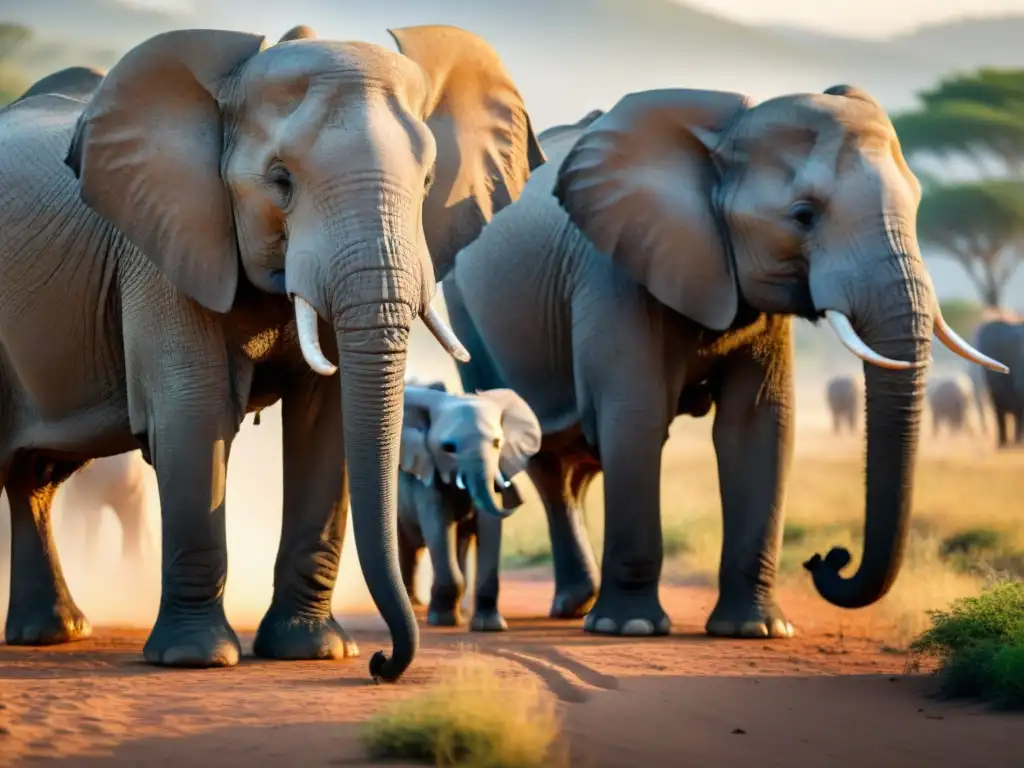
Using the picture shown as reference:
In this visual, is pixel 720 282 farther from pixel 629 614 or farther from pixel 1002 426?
pixel 1002 426

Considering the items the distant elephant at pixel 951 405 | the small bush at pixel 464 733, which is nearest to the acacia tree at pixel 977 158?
the distant elephant at pixel 951 405

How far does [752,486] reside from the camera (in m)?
9.45

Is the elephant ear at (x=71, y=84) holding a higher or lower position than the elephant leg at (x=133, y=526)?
higher

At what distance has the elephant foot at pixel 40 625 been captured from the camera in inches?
349

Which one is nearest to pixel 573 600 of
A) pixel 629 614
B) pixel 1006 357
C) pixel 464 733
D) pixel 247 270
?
pixel 629 614

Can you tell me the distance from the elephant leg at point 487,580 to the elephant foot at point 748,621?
40.1 inches

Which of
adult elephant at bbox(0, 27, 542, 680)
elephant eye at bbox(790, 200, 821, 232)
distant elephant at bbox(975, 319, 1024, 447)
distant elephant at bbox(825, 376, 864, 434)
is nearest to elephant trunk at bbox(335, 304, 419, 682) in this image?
adult elephant at bbox(0, 27, 542, 680)

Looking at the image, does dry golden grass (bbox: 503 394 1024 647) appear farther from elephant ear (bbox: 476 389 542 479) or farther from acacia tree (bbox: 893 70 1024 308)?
acacia tree (bbox: 893 70 1024 308)

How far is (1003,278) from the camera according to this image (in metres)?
31.8

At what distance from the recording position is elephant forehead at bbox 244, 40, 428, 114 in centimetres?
688

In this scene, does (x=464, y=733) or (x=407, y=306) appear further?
Answer: (x=407, y=306)

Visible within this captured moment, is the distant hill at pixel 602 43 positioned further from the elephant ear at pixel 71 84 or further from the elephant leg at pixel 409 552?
the elephant ear at pixel 71 84

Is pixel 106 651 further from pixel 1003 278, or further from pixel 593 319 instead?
pixel 1003 278

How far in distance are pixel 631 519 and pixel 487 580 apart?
842 mm
